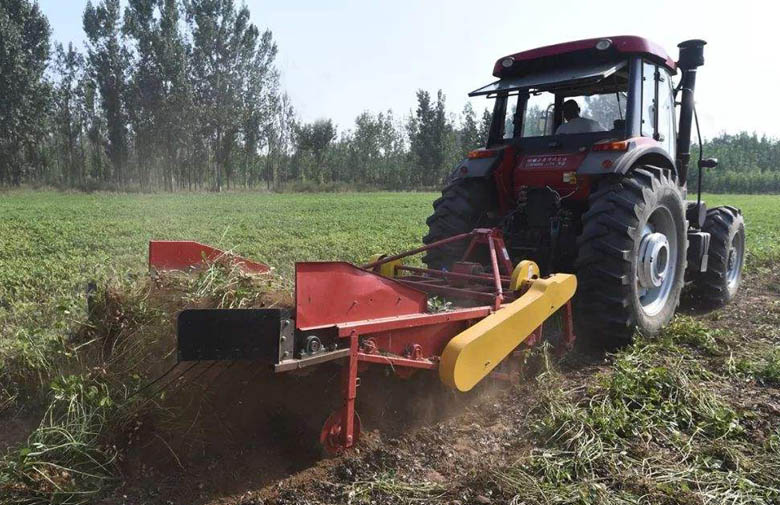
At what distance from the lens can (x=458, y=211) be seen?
16.4 ft

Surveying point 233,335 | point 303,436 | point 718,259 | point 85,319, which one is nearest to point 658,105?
point 718,259

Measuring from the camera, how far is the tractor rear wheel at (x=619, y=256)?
415cm

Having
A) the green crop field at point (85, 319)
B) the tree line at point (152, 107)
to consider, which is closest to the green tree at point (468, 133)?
the tree line at point (152, 107)

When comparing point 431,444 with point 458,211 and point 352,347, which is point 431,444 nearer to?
point 352,347

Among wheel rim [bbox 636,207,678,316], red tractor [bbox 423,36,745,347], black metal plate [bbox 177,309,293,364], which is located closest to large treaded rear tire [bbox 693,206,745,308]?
red tractor [bbox 423,36,745,347]

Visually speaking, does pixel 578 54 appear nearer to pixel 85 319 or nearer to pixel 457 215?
pixel 457 215

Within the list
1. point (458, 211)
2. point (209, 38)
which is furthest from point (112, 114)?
point (458, 211)

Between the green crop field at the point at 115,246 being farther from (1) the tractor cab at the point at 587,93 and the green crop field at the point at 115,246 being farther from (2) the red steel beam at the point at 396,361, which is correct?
(1) the tractor cab at the point at 587,93

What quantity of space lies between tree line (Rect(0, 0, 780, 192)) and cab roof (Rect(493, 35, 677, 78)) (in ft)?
97.2

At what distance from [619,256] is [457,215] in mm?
1414

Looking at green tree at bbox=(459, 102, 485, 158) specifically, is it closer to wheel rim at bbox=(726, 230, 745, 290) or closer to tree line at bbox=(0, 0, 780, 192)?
tree line at bbox=(0, 0, 780, 192)

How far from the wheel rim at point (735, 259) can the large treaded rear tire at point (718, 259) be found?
0.02 meters

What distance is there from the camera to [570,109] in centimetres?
552

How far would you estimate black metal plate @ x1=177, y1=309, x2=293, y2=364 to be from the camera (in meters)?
2.51
